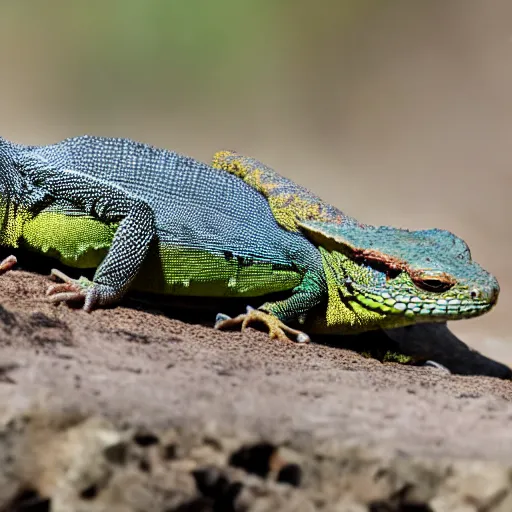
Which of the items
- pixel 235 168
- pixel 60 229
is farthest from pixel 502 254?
pixel 60 229

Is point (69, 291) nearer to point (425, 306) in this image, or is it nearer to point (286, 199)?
point (286, 199)

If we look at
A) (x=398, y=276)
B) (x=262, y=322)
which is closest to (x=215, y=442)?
(x=262, y=322)

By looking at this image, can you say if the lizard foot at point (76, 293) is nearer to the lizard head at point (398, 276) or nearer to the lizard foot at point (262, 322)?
the lizard foot at point (262, 322)

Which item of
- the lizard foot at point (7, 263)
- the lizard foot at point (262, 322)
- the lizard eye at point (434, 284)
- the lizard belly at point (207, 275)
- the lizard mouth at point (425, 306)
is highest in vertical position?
the lizard eye at point (434, 284)

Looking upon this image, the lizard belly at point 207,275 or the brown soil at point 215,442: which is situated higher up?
the lizard belly at point 207,275

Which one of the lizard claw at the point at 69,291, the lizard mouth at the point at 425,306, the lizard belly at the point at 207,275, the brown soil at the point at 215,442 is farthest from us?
the lizard belly at the point at 207,275

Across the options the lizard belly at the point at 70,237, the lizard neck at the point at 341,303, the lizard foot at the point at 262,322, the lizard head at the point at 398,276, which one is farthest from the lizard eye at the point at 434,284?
the lizard belly at the point at 70,237

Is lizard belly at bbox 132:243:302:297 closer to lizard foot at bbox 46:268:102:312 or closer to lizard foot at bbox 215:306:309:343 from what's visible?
lizard foot at bbox 215:306:309:343
